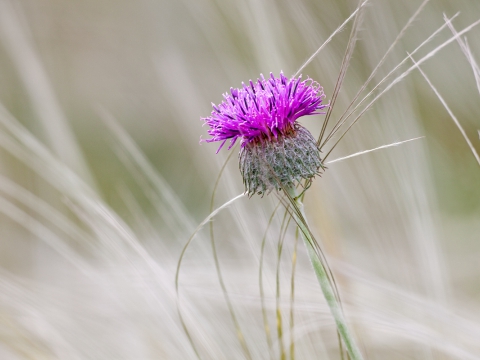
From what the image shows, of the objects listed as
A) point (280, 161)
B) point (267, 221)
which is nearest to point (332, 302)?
point (280, 161)

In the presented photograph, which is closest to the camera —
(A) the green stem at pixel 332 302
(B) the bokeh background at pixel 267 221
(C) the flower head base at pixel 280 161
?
(A) the green stem at pixel 332 302

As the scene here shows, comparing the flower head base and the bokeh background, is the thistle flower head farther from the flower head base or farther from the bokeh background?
the bokeh background

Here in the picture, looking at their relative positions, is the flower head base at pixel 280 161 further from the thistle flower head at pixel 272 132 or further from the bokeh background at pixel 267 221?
the bokeh background at pixel 267 221

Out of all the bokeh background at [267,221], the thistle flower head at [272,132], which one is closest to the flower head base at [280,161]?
the thistle flower head at [272,132]

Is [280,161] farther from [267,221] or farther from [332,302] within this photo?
[267,221]

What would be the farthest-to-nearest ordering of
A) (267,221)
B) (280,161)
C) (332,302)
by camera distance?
(267,221) → (280,161) → (332,302)

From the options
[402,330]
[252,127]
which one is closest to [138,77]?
[252,127]

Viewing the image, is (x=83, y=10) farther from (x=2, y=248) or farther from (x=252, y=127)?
(x=252, y=127)
